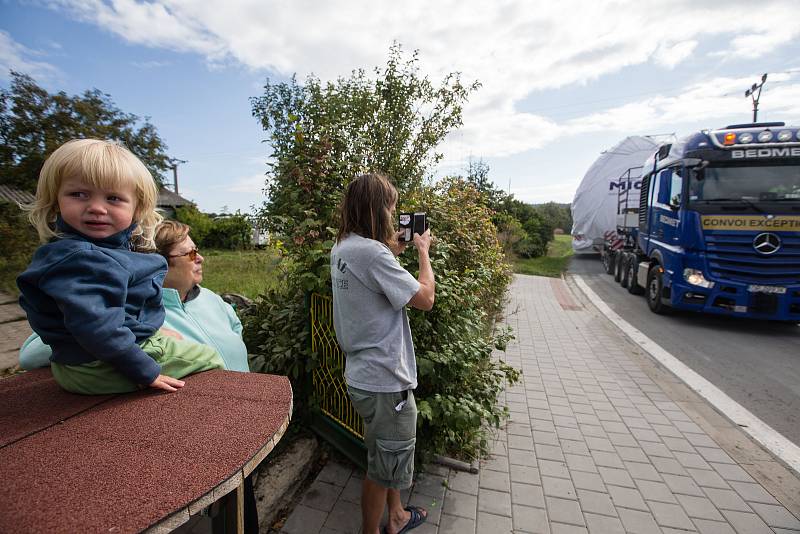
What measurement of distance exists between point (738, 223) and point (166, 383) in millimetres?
8303

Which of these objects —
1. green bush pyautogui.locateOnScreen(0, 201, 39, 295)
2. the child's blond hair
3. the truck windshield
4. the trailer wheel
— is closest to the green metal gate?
the child's blond hair

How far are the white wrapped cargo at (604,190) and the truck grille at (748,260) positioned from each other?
366 inches

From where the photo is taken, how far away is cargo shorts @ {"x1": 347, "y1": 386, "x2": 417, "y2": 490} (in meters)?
1.88

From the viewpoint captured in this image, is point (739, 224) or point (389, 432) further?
point (739, 224)

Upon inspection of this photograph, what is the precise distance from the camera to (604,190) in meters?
17.9

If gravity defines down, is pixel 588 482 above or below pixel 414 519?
below

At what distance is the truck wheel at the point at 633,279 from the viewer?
10.6 metres

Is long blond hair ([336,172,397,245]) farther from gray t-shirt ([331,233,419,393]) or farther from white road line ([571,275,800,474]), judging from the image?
white road line ([571,275,800,474])

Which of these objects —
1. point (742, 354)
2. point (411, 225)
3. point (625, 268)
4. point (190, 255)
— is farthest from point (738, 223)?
point (190, 255)

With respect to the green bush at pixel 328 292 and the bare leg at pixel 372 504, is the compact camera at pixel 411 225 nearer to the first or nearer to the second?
the green bush at pixel 328 292

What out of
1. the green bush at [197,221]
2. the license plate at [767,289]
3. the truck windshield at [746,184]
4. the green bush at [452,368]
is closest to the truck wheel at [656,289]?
the license plate at [767,289]

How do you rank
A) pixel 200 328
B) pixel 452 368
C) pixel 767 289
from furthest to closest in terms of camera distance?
pixel 767 289, pixel 452 368, pixel 200 328

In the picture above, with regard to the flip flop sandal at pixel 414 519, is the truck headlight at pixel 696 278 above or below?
above

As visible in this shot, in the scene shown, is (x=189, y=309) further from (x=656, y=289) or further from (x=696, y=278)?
(x=656, y=289)
